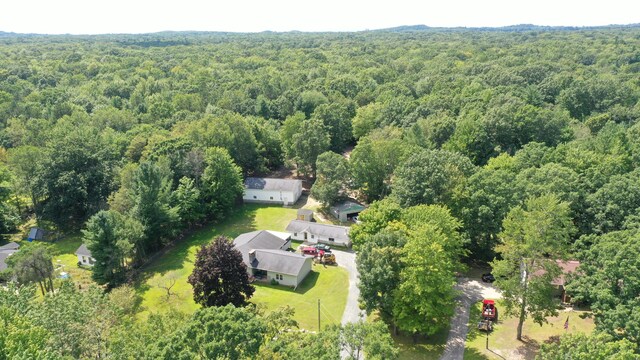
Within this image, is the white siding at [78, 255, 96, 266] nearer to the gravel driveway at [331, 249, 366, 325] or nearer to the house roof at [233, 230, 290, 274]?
the house roof at [233, 230, 290, 274]

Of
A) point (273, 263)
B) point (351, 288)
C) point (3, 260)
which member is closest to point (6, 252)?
point (3, 260)

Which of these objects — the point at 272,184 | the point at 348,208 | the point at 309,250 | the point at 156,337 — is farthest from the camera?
the point at 272,184

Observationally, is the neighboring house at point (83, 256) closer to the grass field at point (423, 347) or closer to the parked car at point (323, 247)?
the parked car at point (323, 247)

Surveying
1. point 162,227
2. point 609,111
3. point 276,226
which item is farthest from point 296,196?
point 609,111

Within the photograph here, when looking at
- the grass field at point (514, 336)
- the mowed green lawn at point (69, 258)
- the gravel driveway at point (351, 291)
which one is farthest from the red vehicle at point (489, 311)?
the mowed green lawn at point (69, 258)

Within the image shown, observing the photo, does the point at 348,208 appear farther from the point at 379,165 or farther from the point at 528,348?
the point at 528,348
